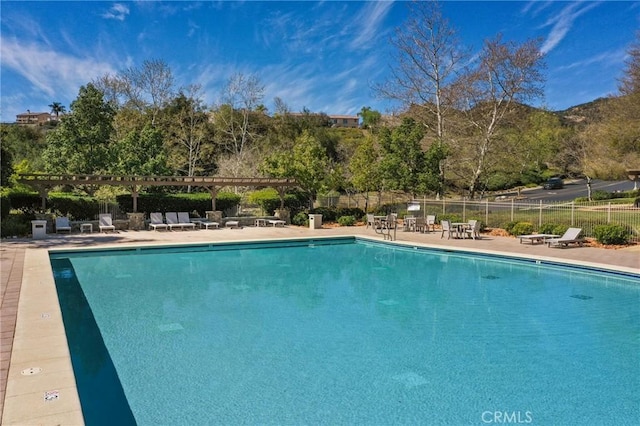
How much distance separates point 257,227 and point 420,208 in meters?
8.60

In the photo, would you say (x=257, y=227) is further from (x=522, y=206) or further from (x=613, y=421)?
(x=613, y=421)

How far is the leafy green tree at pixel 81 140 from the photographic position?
24.0m

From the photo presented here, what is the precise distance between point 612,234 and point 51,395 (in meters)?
16.9

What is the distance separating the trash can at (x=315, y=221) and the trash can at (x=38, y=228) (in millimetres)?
→ 11235

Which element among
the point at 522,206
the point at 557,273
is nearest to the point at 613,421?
the point at 557,273

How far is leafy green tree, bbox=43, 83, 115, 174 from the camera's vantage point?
24.0 m

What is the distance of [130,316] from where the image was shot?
8281 millimetres

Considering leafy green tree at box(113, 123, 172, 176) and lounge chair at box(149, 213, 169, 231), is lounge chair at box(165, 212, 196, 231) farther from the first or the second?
leafy green tree at box(113, 123, 172, 176)

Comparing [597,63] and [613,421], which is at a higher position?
[597,63]

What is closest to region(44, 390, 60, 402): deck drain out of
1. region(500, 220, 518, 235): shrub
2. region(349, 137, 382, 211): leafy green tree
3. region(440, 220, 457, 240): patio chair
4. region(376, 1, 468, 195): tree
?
region(440, 220, 457, 240): patio chair

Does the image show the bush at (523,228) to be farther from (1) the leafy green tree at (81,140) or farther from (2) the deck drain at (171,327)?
(1) the leafy green tree at (81,140)

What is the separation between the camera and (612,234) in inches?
614
